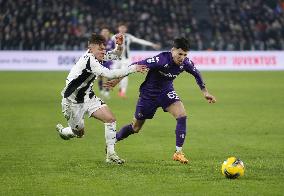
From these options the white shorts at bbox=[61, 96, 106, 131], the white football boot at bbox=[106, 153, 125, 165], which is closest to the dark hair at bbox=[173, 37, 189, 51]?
the white shorts at bbox=[61, 96, 106, 131]

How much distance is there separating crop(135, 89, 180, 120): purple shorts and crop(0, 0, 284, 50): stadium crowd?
26861 millimetres

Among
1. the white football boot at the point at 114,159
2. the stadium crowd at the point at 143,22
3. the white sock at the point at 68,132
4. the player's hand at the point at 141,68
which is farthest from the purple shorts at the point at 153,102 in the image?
the stadium crowd at the point at 143,22

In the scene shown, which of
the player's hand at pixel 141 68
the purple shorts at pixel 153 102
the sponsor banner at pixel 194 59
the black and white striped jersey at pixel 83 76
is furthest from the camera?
the sponsor banner at pixel 194 59

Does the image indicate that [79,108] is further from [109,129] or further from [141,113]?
[141,113]

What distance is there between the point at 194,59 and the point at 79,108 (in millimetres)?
26348

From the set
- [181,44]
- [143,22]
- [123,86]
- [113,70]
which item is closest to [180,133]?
[181,44]

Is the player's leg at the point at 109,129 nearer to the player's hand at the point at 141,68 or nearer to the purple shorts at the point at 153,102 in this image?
the purple shorts at the point at 153,102

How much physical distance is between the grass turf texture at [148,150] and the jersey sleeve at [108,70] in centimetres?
145

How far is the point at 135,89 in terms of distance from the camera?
2853cm

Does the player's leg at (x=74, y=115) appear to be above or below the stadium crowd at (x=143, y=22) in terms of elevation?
below

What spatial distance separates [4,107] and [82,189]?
12.5 meters

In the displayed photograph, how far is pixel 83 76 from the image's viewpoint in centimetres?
1146

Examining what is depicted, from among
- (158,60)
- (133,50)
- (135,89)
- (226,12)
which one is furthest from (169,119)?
(226,12)

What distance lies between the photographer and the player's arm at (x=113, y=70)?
10648 millimetres
